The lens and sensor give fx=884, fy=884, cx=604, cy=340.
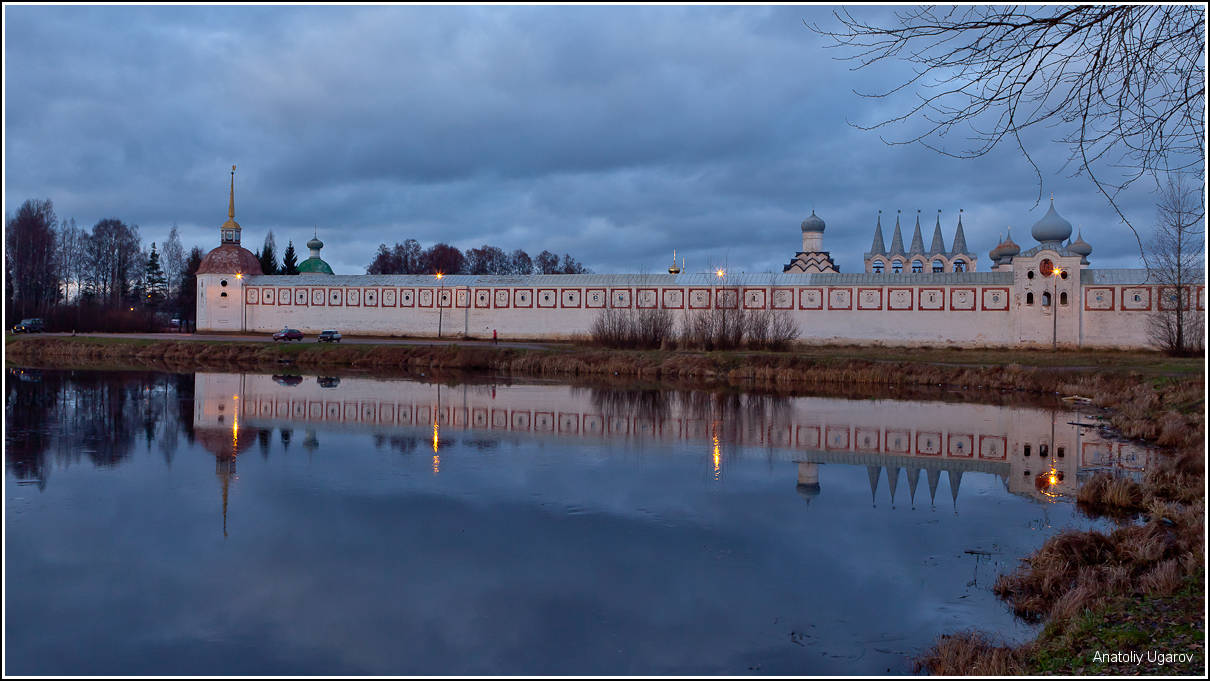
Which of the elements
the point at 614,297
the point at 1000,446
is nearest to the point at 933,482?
the point at 1000,446

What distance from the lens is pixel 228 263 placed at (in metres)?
54.4

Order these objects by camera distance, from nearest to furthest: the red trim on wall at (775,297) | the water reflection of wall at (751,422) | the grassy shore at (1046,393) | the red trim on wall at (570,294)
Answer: the grassy shore at (1046,393) → the water reflection of wall at (751,422) → the red trim on wall at (775,297) → the red trim on wall at (570,294)

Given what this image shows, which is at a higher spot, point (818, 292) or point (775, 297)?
point (818, 292)

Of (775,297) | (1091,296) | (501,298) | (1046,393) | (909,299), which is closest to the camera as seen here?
(1046,393)

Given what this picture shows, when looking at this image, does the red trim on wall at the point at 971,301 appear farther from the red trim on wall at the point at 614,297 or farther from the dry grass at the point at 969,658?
the dry grass at the point at 969,658

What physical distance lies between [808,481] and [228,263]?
163 feet

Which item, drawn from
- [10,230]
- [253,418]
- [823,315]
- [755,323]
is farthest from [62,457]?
[10,230]

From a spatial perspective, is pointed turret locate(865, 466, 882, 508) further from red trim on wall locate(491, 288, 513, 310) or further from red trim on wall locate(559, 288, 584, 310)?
red trim on wall locate(491, 288, 513, 310)

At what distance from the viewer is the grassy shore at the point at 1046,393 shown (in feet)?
19.2

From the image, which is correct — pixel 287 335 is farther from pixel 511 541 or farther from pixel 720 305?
pixel 511 541

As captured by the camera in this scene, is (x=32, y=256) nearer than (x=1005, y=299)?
No

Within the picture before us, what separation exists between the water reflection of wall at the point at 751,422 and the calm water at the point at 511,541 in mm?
136

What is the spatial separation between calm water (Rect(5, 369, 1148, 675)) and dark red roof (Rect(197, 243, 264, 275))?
Result: 3941 cm

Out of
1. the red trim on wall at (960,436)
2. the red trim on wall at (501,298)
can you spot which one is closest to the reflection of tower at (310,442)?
the red trim on wall at (960,436)
